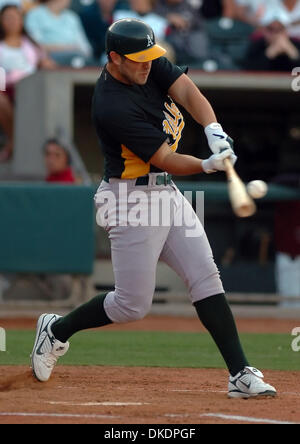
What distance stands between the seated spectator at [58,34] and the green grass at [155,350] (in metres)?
4.28

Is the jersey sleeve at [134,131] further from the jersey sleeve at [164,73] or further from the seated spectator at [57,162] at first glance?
the seated spectator at [57,162]

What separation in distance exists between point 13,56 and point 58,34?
0.86 m

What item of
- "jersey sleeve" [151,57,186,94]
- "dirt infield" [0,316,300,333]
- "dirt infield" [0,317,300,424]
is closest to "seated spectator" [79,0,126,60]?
"dirt infield" [0,316,300,333]

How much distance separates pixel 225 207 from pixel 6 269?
3596mm

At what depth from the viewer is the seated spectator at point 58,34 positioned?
11.5 metres

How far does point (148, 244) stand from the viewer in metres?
4.67

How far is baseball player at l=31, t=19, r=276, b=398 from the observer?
4562mm

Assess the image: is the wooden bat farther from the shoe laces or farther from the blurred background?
the blurred background

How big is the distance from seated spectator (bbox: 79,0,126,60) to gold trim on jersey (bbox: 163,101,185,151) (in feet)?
23.5

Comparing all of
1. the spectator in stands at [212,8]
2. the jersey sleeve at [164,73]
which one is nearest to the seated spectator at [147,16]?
the spectator in stands at [212,8]

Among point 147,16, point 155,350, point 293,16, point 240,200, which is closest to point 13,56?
point 147,16

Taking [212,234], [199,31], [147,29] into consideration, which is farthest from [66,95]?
[147,29]

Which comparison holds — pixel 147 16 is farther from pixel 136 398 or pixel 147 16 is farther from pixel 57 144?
pixel 136 398

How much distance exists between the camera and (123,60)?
4.54 m
